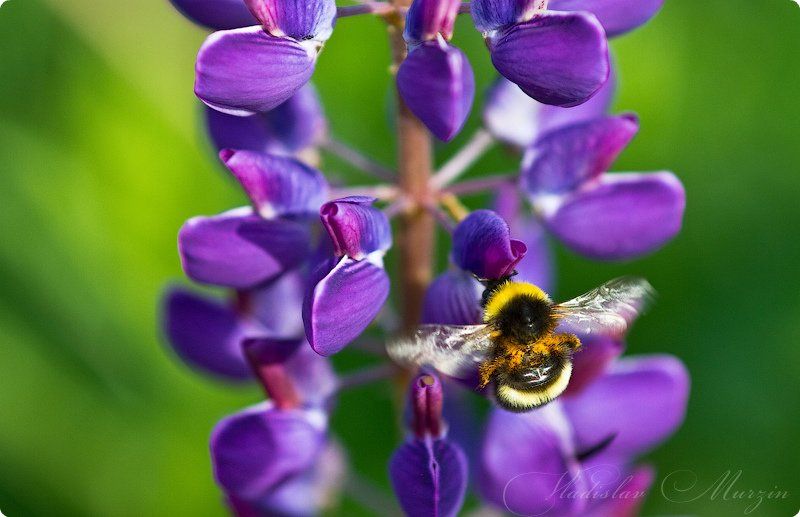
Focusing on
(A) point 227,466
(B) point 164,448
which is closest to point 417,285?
(A) point 227,466

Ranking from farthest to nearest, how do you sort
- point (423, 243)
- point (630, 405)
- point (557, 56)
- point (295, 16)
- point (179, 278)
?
point (179, 278), point (630, 405), point (423, 243), point (295, 16), point (557, 56)

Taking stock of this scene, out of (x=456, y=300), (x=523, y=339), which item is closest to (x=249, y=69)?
(x=456, y=300)

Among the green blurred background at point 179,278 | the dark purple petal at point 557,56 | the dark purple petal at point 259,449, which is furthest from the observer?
the green blurred background at point 179,278

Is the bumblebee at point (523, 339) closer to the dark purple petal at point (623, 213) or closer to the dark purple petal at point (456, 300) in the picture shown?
the dark purple petal at point (456, 300)

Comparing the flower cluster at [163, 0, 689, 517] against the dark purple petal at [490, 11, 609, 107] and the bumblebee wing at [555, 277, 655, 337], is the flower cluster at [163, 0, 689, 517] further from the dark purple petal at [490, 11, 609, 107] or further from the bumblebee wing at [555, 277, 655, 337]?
the bumblebee wing at [555, 277, 655, 337]

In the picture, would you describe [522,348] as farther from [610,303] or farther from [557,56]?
[557,56]

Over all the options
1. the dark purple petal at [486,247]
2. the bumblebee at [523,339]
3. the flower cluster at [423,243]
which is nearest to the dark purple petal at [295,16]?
the flower cluster at [423,243]

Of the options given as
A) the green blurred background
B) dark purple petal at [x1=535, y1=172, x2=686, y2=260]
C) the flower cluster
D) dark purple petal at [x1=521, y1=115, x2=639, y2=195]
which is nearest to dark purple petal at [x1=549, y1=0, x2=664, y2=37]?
the flower cluster
